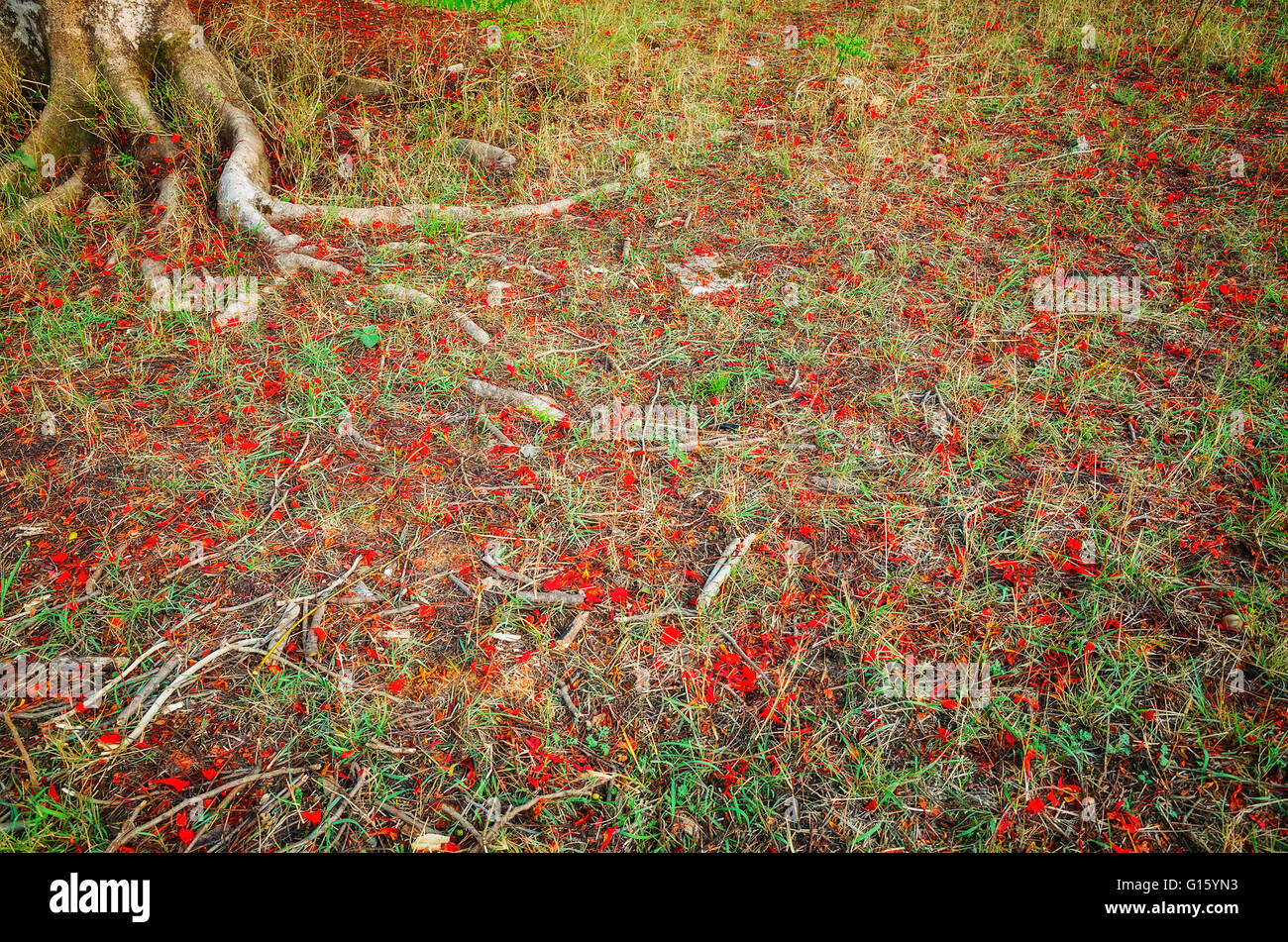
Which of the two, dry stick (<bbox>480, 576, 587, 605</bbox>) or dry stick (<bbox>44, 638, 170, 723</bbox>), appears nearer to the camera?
dry stick (<bbox>44, 638, 170, 723</bbox>)

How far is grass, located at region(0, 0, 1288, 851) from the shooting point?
2.16 metres

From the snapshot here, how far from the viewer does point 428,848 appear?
2012mm

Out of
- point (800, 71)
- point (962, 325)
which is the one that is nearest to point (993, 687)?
point (962, 325)

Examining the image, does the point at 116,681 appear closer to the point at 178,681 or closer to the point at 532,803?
the point at 178,681

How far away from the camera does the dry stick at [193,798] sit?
77.1 inches

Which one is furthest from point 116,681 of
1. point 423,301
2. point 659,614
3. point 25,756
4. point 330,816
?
point 423,301

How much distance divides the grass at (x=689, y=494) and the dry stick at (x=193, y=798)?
3 centimetres

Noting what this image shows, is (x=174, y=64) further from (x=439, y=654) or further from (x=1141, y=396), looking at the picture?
(x=1141, y=396)

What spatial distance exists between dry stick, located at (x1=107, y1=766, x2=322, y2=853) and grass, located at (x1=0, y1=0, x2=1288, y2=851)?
0.03 metres

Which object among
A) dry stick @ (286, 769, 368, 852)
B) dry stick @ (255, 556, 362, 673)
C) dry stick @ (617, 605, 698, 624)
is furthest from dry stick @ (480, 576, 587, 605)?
dry stick @ (286, 769, 368, 852)

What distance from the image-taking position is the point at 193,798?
2064mm

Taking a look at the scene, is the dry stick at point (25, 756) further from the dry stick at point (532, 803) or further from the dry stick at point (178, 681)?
the dry stick at point (532, 803)

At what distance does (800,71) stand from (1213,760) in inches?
239

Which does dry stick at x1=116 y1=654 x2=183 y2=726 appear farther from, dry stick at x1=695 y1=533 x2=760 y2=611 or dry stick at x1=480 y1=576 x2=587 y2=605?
dry stick at x1=695 y1=533 x2=760 y2=611
